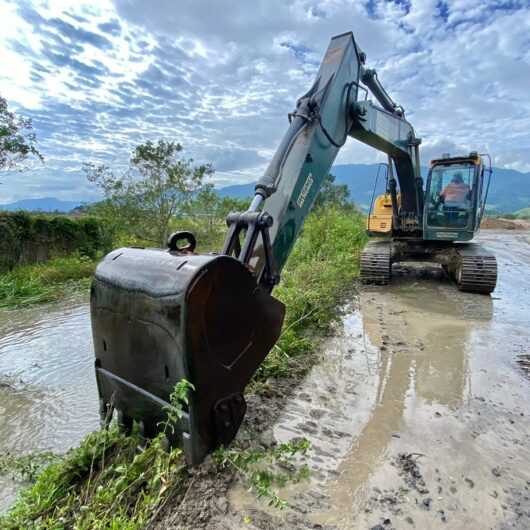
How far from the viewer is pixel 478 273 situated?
623 cm

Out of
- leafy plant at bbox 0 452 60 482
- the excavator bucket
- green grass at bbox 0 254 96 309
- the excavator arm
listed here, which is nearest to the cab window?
the excavator arm

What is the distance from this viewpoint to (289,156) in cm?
292

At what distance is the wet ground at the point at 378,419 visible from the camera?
1.84 m

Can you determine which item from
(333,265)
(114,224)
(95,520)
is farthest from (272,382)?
(114,224)

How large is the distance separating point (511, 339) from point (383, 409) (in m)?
2.45

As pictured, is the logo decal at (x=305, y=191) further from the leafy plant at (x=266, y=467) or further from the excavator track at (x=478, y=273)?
the excavator track at (x=478, y=273)

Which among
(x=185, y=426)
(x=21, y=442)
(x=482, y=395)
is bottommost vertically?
(x=21, y=442)

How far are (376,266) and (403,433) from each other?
4.67m

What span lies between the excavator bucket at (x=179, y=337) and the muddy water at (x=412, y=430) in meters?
0.50

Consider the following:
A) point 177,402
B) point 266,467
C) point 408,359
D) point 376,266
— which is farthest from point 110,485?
point 376,266

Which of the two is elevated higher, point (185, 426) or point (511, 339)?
point (185, 426)

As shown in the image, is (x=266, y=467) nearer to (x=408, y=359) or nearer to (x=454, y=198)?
(x=408, y=359)

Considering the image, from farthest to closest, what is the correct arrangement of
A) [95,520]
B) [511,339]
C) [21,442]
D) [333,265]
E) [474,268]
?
[333,265] → [474,268] → [511,339] → [21,442] → [95,520]

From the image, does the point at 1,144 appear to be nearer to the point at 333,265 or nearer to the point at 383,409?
the point at 333,265
